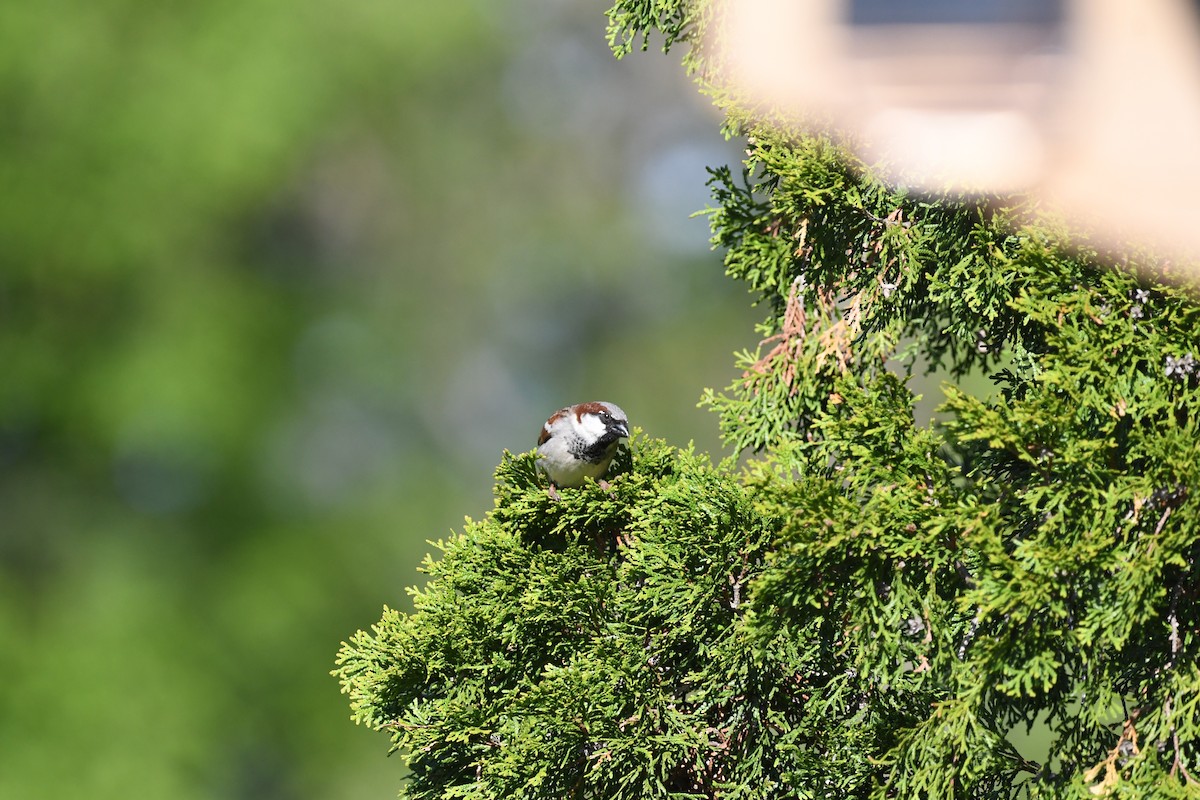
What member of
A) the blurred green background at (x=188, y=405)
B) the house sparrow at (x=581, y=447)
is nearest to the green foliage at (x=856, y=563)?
the house sparrow at (x=581, y=447)

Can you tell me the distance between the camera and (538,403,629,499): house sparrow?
3.26 m

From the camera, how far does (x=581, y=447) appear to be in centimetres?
329

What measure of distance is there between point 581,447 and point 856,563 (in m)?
1.06

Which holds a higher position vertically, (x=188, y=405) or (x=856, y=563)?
(x=188, y=405)

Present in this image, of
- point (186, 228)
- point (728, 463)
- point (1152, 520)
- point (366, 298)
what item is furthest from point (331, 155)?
point (1152, 520)

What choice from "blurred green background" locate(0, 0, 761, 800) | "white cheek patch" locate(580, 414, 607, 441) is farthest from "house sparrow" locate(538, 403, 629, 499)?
"blurred green background" locate(0, 0, 761, 800)

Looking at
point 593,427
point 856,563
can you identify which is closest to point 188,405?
point 593,427

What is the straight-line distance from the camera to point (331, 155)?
7.76 metres

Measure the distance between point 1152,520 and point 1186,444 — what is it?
18cm

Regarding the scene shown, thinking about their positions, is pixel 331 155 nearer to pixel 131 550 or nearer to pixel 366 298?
pixel 366 298

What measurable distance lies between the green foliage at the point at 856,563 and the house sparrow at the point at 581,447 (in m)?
0.08

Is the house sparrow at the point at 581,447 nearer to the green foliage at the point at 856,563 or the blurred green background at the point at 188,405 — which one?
the green foliage at the point at 856,563

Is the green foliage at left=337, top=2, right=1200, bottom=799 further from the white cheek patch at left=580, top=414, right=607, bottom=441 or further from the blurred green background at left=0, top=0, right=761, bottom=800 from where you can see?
the blurred green background at left=0, top=0, right=761, bottom=800

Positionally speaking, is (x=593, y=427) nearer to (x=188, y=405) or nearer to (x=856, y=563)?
(x=856, y=563)
